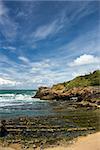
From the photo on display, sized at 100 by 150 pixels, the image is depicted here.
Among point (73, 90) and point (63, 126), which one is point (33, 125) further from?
point (73, 90)

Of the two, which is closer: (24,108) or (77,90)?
(24,108)

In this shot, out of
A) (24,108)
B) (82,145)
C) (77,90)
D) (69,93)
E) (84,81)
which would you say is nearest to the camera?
(82,145)

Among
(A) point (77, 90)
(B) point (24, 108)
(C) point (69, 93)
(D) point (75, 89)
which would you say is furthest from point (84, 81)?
→ (B) point (24, 108)

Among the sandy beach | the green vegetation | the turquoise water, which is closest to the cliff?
the green vegetation

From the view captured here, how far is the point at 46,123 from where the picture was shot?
27.0 metres

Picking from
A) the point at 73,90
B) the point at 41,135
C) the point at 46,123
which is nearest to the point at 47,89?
the point at 73,90

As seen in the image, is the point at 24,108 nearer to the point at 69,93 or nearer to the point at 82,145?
the point at 69,93

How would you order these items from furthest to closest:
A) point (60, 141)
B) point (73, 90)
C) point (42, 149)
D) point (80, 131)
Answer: point (73, 90) → point (80, 131) → point (60, 141) → point (42, 149)

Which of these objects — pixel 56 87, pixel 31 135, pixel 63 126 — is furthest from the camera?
→ pixel 56 87

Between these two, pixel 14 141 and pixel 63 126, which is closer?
pixel 14 141

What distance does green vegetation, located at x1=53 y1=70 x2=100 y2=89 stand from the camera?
73306 mm

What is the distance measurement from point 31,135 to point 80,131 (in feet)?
14.8

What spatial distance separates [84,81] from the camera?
254 feet

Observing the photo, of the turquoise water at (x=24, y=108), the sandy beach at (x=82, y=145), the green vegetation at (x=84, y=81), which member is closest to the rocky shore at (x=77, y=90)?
the green vegetation at (x=84, y=81)
